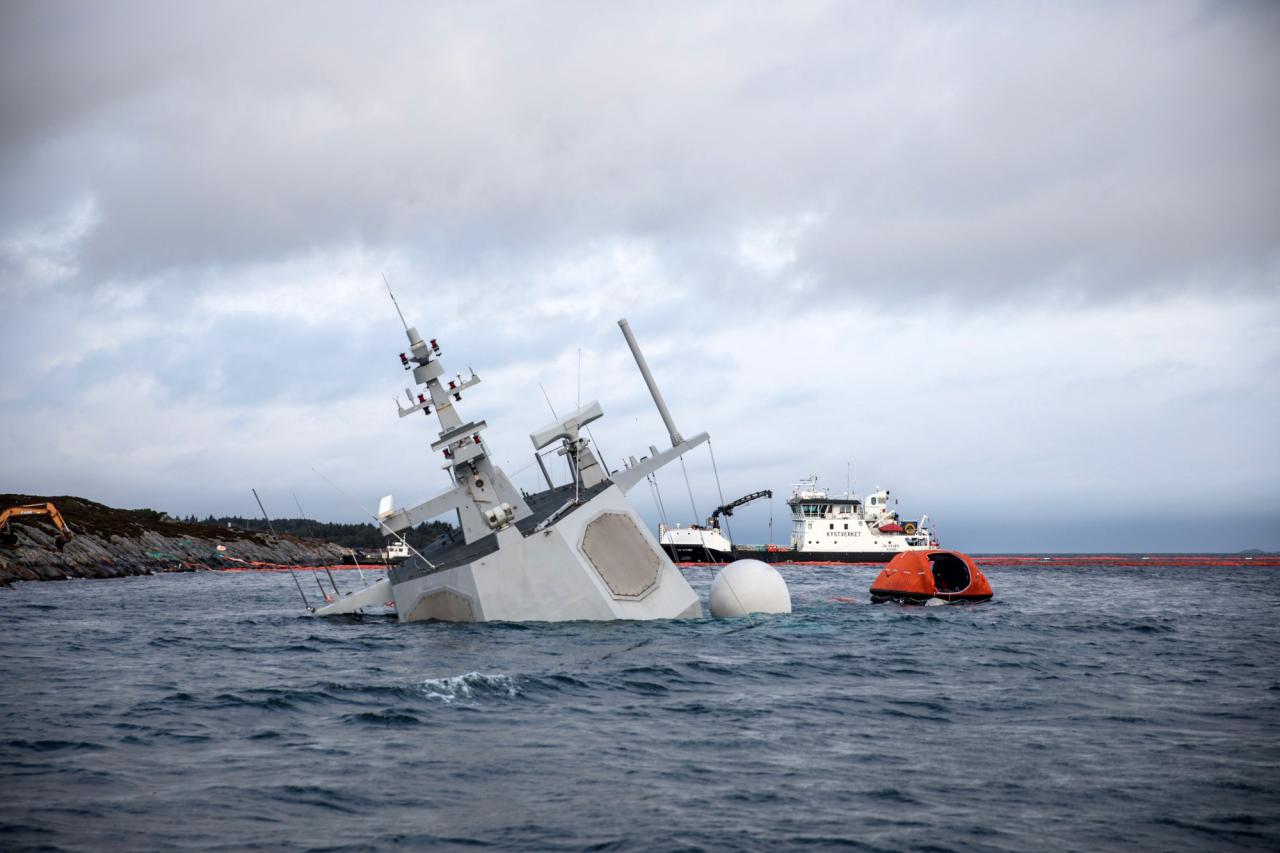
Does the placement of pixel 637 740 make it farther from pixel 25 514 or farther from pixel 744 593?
pixel 25 514

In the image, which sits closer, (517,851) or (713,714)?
(517,851)

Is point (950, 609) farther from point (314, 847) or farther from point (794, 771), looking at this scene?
point (314, 847)

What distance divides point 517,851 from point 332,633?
21740 millimetres

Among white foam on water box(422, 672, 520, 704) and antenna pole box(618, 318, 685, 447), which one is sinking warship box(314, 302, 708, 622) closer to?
antenna pole box(618, 318, 685, 447)

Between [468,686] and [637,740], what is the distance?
16.1ft

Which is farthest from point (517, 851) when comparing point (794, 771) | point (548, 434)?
point (548, 434)

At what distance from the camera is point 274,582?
67.9 m

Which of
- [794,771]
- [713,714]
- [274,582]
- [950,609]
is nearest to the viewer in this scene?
[794,771]

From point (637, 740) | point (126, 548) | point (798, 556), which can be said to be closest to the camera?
point (637, 740)

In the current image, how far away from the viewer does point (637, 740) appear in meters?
13.6

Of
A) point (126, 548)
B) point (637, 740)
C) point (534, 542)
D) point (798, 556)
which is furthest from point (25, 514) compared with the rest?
point (637, 740)

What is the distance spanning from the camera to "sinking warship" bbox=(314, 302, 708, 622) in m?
25.5

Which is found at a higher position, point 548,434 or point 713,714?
point 548,434

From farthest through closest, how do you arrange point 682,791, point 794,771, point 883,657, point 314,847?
point 883,657, point 794,771, point 682,791, point 314,847
